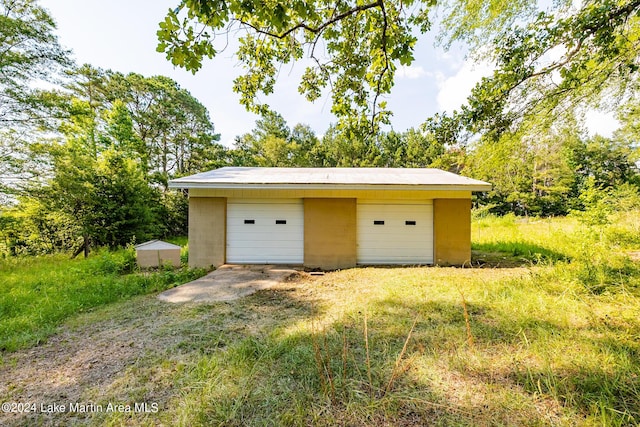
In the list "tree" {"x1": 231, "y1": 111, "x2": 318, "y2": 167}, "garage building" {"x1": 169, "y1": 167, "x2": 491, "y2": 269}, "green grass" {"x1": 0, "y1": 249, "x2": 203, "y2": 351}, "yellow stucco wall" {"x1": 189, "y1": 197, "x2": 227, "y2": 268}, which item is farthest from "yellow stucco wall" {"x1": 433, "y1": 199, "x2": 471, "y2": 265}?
"tree" {"x1": 231, "y1": 111, "x2": 318, "y2": 167}

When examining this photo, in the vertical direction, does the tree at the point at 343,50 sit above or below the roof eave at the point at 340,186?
above

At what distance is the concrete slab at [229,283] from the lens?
14.5 feet

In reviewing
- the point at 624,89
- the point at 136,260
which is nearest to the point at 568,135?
the point at 624,89

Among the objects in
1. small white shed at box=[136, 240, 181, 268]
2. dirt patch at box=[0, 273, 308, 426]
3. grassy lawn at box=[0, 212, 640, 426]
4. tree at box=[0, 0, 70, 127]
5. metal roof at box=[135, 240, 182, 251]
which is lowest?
dirt patch at box=[0, 273, 308, 426]

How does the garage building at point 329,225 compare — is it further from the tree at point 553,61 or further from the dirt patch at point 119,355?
the dirt patch at point 119,355

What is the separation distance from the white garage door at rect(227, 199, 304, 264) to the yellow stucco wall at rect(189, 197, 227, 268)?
24 cm

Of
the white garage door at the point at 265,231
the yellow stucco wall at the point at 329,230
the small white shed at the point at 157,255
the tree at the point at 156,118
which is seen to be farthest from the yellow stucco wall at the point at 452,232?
the tree at the point at 156,118

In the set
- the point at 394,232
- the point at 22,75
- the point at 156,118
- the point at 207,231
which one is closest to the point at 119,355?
the point at 207,231

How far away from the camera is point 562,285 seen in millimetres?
4055

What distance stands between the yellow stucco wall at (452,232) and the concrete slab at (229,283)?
404cm

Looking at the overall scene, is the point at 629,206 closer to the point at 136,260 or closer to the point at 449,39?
the point at 449,39

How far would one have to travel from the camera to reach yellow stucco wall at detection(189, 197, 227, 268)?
6.64 metres

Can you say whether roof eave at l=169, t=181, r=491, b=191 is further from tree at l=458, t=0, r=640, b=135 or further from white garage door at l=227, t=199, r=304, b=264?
tree at l=458, t=0, r=640, b=135

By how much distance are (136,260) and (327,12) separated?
7.38 metres
